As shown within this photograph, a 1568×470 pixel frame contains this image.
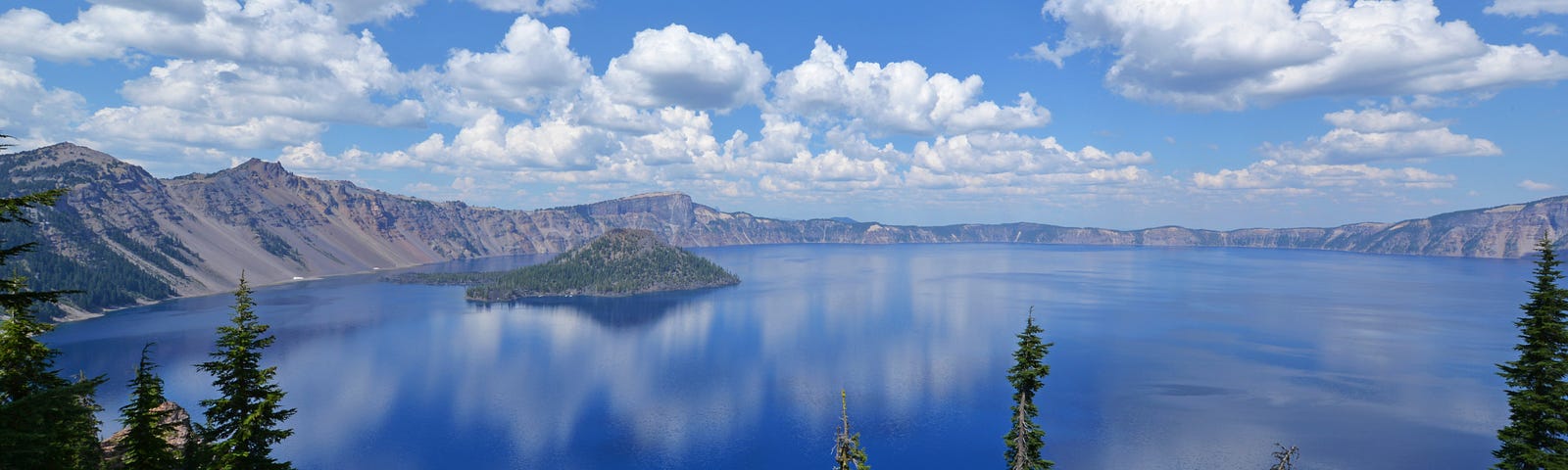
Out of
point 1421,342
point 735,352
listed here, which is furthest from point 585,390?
point 1421,342

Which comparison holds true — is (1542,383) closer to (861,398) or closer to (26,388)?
(26,388)

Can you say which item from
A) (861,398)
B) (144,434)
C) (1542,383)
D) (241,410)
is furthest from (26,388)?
(861,398)

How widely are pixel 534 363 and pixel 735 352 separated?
46.7 metres

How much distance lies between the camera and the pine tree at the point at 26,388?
16.5 metres

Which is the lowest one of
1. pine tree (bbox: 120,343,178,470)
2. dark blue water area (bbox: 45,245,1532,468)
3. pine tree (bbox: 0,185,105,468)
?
dark blue water area (bbox: 45,245,1532,468)

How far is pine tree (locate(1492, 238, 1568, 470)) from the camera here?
115 feet

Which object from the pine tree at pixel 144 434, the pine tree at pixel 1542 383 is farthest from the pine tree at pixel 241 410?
the pine tree at pixel 1542 383

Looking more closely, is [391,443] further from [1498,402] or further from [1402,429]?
[1498,402]

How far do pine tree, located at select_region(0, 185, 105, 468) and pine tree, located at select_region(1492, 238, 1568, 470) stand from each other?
54.6 m

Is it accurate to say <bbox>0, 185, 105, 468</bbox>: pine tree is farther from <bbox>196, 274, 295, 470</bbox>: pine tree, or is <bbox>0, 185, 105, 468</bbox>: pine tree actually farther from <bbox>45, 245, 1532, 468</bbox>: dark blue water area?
<bbox>45, 245, 1532, 468</bbox>: dark blue water area

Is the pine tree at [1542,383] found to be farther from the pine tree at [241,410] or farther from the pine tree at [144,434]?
the pine tree at [144,434]

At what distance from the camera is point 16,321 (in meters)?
24.2

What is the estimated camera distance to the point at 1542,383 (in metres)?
36.1

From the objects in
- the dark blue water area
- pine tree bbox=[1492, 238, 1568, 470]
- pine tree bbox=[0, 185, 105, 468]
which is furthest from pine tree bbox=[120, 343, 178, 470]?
the dark blue water area
